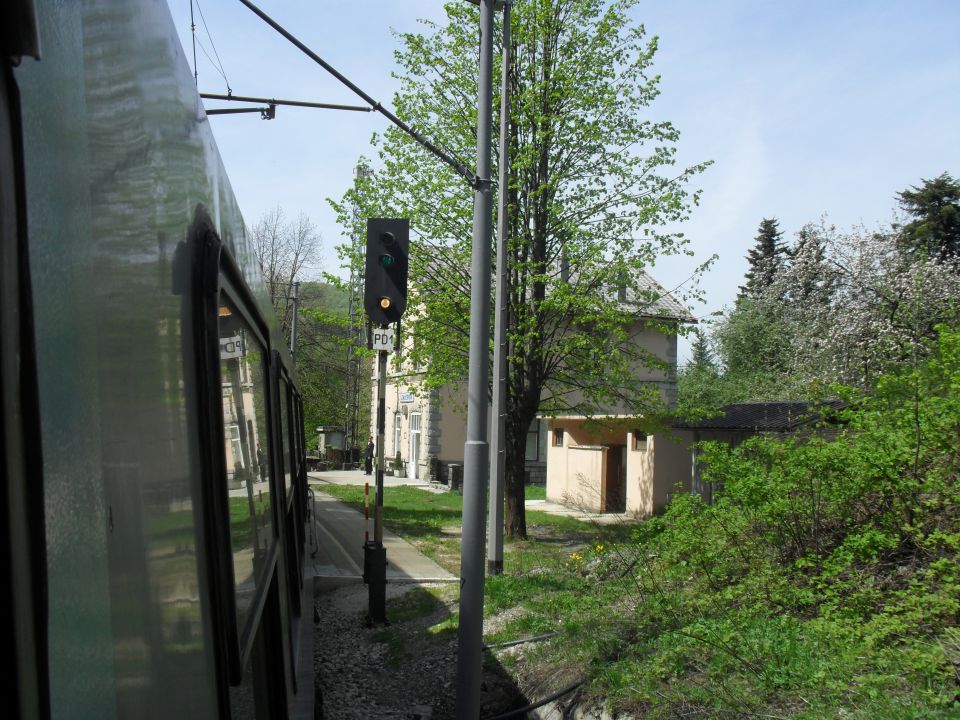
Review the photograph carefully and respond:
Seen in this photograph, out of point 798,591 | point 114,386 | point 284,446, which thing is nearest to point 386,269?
point 284,446

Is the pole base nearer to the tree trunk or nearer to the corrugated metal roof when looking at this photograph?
the tree trunk

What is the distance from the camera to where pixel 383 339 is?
9852 mm

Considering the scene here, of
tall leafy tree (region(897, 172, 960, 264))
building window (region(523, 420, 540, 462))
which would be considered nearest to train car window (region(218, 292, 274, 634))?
building window (region(523, 420, 540, 462))

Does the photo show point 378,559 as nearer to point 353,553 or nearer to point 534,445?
point 353,553

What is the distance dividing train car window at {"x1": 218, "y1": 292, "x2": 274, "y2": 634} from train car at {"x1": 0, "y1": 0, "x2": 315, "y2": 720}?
2 cm

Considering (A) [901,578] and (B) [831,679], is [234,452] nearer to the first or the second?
(B) [831,679]

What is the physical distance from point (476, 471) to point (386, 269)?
2365mm

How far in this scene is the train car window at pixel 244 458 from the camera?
6.59 ft

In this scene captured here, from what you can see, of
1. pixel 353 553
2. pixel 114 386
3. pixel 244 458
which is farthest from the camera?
pixel 353 553

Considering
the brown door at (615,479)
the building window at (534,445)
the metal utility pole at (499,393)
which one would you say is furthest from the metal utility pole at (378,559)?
the building window at (534,445)

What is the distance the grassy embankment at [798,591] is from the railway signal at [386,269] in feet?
10.3

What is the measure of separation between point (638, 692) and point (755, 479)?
269cm

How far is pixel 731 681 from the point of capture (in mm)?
5949

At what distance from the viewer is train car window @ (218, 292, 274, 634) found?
6.59 feet
